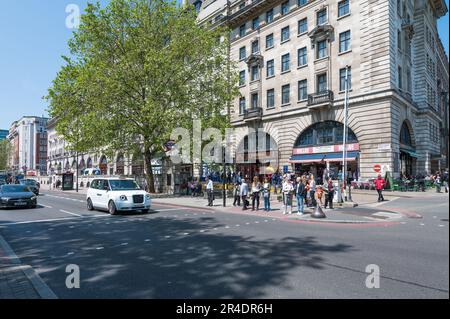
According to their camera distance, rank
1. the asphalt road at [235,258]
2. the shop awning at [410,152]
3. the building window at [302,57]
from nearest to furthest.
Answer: the asphalt road at [235,258] < the shop awning at [410,152] < the building window at [302,57]

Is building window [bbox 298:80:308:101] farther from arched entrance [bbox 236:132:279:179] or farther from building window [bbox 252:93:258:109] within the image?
building window [bbox 252:93:258:109]

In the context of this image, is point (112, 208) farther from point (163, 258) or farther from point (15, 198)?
point (163, 258)

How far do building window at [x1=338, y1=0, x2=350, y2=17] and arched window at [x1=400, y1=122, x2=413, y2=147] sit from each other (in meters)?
13.2

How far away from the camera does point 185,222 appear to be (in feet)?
43.8

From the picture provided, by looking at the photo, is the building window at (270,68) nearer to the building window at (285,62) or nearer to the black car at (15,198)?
the building window at (285,62)

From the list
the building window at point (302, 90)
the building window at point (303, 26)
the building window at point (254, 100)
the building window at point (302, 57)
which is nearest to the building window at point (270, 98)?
the building window at point (254, 100)

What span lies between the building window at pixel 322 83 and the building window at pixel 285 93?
390cm

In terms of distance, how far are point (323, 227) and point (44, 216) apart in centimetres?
1259

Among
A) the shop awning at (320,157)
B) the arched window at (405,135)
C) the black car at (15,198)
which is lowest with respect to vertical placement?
the black car at (15,198)

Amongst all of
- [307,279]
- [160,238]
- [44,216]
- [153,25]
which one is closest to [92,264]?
[160,238]

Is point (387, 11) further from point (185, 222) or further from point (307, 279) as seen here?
point (307, 279)

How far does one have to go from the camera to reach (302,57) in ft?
123

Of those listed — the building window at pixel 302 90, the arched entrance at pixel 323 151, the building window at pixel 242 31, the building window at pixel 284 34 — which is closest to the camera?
the arched entrance at pixel 323 151

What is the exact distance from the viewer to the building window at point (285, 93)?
38969mm
